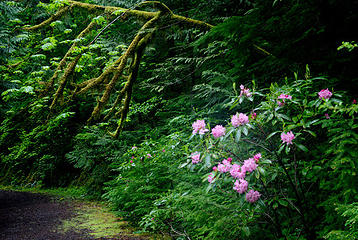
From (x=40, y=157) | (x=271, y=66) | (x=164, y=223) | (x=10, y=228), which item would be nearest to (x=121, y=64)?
(x=271, y=66)

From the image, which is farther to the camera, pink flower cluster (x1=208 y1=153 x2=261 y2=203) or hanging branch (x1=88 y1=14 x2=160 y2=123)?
hanging branch (x1=88 y1=14 x2=160 y2=123)

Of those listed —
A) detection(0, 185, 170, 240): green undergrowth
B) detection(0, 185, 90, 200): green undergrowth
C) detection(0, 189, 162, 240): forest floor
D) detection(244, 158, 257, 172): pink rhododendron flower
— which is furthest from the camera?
detection(0, 185, 90, 200): green undergrowth

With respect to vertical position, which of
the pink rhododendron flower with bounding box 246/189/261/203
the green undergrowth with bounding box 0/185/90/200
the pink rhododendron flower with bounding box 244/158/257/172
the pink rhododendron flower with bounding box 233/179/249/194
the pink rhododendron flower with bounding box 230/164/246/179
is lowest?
the green undergrowth with bounding box 0/185/90/200

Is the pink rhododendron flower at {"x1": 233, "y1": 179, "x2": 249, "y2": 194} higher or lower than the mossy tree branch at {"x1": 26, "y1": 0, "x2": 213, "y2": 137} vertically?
lower

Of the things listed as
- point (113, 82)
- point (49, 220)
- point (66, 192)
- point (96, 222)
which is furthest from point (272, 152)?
point (66, 192)

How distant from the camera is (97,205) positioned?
7301 millimetres

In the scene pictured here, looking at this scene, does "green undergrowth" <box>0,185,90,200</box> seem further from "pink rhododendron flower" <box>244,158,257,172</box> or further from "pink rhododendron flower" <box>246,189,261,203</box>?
"pink rhododendron flower" <box>244,158,257,172</box>

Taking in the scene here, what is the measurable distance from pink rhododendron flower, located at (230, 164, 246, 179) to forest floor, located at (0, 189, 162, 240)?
→ 2.62 m

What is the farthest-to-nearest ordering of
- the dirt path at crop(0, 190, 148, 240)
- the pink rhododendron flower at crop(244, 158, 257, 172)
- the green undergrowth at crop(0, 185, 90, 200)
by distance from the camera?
the green undergrowth at crop(0, 185, 90, 200) < the dirt path at crop(0, 190, 148, 240) < the pink rhododendron flower at crop(244, 158, 257, 172)

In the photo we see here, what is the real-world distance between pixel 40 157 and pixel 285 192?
1233cm

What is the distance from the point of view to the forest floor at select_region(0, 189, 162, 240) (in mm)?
4539

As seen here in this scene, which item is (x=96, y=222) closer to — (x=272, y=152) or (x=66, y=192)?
(x=272, y=152)

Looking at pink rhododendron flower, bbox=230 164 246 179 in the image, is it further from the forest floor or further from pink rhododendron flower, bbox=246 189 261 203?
the forest floor

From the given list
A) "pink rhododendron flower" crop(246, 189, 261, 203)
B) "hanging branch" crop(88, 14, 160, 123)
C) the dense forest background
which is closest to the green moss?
the dense forest background
